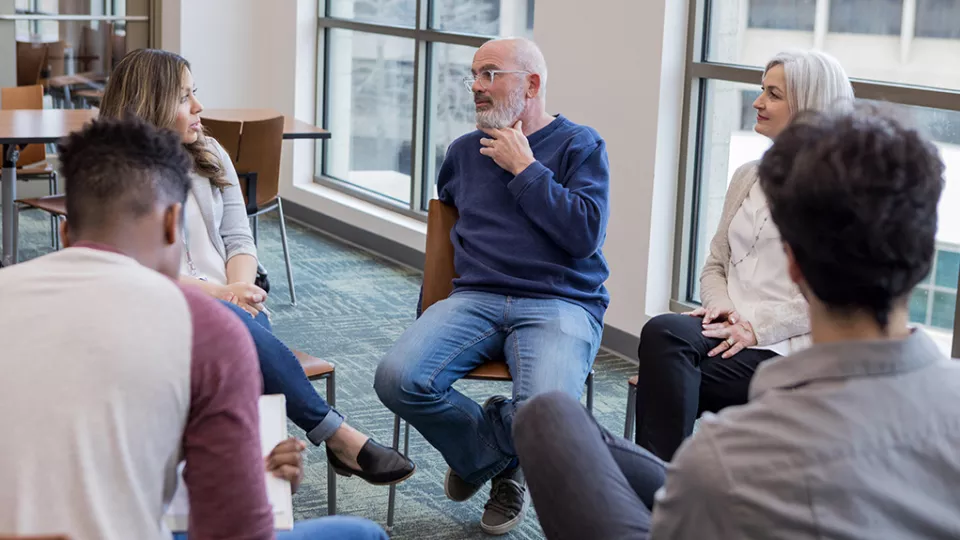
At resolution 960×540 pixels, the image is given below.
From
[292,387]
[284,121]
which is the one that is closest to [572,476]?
[292,387]

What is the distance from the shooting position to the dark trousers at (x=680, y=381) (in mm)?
2635

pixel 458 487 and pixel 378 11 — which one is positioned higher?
pixel 378 11

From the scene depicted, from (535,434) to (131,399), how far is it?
62cm

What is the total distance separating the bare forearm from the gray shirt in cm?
181

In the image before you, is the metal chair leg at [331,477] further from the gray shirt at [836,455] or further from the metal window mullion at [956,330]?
the metal window mullion at [956,330]

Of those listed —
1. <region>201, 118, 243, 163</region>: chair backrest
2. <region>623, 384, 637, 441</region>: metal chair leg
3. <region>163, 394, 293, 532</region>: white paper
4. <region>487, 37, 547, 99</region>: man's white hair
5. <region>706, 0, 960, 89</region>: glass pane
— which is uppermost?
<region>706, 0, 960, 89</region>: glass pane

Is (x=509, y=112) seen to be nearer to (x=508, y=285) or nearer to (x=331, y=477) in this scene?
(x=508, y=285)

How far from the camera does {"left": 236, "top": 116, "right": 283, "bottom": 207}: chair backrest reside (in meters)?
4.52

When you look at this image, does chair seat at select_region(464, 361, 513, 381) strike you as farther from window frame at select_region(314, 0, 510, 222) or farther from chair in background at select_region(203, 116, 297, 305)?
window frame at select_region(314, 0, 510, 222)

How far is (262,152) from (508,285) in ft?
6.64

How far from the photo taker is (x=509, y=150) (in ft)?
9.51

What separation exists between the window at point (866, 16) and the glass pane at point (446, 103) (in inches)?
92.2

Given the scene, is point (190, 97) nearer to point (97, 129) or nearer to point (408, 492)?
point (408, 492)

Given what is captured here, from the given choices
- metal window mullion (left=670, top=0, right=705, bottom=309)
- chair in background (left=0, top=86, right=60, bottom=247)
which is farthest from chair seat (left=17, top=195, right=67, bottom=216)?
metal window mullion (left=670, top=0, right=705, bottom=309)
